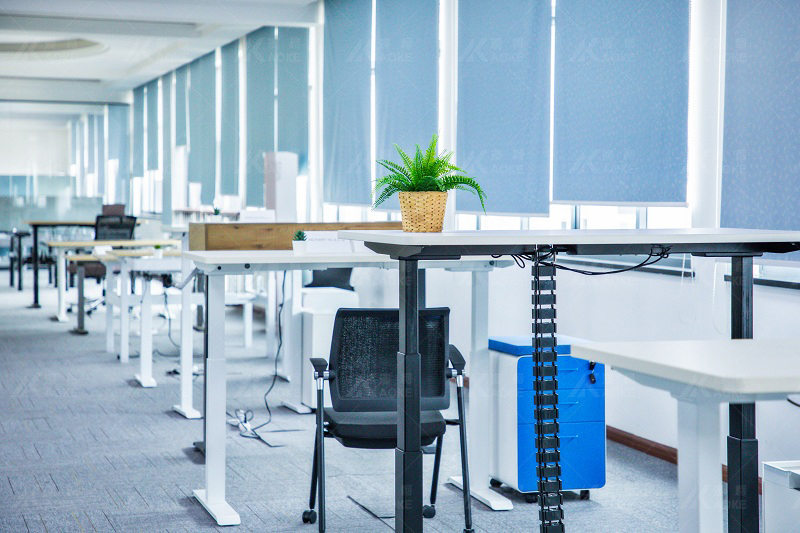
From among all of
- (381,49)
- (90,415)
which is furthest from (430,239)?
(381,49)

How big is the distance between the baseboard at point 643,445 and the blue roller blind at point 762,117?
1.05 m

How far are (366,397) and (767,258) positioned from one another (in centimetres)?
159

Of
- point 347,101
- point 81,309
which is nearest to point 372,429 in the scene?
point 347,101

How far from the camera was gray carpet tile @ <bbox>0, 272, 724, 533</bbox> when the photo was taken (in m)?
3.22

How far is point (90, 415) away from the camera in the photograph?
489 centimetres

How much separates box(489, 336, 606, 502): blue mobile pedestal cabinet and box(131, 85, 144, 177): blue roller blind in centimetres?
1226

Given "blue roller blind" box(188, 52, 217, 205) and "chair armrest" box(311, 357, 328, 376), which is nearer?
"chair armrest" box(311, 357, 328, 376)

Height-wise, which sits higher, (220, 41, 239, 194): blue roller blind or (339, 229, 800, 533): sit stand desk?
(220, 41, 239, 194): blue roller blind

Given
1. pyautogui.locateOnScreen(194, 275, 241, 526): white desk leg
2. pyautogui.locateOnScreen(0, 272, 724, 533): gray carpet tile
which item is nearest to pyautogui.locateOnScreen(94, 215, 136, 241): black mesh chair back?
pyautogui.locateOnScreen(0, 272, 724, 533): gray carpet tile

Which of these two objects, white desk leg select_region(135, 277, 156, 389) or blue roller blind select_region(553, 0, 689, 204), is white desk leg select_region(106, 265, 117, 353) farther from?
blue roller blind select_region(553, 0, 689, 204)

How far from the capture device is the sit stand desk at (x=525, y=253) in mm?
2361

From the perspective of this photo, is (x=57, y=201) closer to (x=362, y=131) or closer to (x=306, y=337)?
(x=362, y=131)

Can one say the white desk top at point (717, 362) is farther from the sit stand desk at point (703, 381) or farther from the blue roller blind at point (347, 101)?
the blue roller blind at point (347, 101)

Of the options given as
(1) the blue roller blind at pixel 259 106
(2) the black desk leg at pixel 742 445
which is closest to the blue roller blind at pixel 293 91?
(1) the blue roller blind at pixel 259 106
